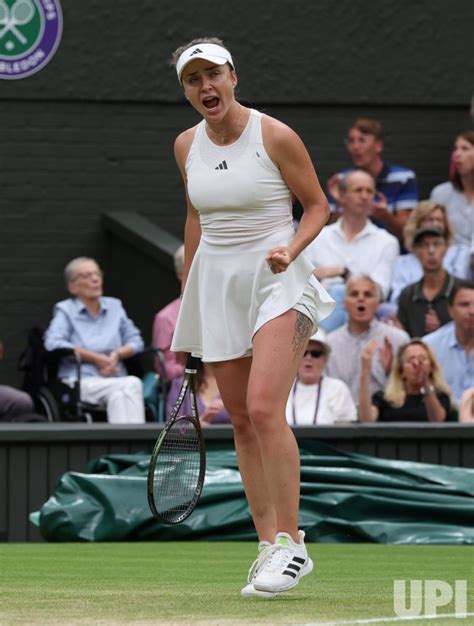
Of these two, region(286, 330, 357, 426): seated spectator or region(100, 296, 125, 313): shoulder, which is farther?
region(100, 296, 125, 313): shoulder

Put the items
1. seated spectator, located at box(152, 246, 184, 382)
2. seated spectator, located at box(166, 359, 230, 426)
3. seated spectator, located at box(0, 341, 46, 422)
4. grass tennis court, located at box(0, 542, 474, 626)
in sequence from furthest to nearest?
1. seated spectator, located at box(152, 246, 184, 382)
2. seated spectator, located at box(0, 341, 46, 422)
3. seated spectator, located at box(166, 359, 230, 426)
4. grass tennis court, located at box(0, 542, 474, 626)

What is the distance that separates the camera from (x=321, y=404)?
35.7ft

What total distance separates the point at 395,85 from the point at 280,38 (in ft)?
3.71

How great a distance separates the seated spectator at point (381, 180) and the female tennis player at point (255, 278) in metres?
7.37

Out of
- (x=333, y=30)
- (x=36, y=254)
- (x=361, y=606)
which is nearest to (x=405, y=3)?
(x=333, y=30)

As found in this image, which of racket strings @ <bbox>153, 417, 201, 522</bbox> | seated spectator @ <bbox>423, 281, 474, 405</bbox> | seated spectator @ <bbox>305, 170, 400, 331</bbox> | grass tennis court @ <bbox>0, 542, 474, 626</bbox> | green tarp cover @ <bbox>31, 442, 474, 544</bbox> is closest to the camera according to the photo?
grass tennis court @ <bbox>0, 542, 474, 626</bbox>

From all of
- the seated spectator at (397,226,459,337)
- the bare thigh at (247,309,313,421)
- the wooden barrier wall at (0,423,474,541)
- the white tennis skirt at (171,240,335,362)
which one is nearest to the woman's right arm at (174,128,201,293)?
the white tennis skirt at (171,240,335,362)

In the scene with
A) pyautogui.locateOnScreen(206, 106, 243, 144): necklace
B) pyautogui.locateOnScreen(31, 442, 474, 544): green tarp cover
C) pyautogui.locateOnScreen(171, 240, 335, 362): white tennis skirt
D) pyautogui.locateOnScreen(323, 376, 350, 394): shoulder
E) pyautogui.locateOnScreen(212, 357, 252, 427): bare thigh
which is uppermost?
pyautogui.locateOnScreen(206, 106, 243, 144): necklace

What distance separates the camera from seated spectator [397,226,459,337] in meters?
12.1

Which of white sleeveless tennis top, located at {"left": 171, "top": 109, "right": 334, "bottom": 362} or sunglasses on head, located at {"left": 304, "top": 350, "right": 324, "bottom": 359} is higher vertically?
white sleeveless tennis top, located at {"left": 171, "top": 109, "right": 334, "bottom": 362}

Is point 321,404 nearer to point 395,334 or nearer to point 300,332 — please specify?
point 395,334

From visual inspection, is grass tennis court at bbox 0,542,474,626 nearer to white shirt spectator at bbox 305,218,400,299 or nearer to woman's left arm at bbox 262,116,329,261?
woman's left arm at bbox 262,116,329,261

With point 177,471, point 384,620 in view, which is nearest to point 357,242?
point 177,471

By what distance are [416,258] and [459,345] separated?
4.42ft
